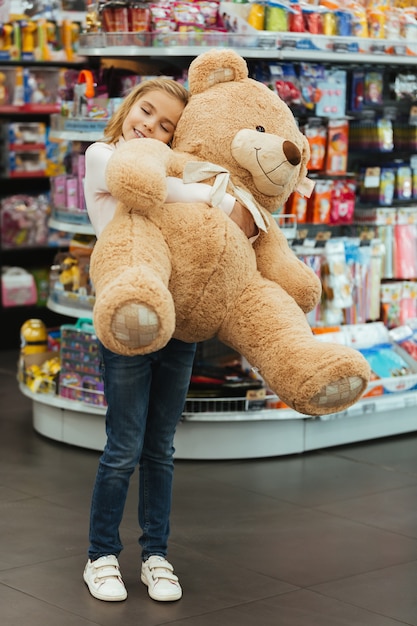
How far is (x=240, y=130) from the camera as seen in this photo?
3.13m

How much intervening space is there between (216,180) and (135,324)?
0.57 meters

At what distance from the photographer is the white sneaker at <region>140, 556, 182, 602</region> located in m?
3.26

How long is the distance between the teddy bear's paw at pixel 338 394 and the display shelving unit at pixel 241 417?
71.0 inches

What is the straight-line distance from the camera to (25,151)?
7.21 metres

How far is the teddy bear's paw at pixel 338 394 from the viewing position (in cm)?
283

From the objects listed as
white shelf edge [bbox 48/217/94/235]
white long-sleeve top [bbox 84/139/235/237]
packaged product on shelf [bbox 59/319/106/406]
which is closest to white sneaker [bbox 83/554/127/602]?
white long-sleeve top [bbox 84/139/235/237]

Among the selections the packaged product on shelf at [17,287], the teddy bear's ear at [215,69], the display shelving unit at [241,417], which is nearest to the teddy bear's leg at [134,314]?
the teddy bear's ear at [215,69]

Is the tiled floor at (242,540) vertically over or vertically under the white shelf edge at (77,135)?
under

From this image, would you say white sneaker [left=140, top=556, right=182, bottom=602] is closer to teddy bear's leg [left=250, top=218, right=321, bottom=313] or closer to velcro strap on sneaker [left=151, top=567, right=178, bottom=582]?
velcro strap on sneaker [left=151, top=567, right=178, bottom=582]

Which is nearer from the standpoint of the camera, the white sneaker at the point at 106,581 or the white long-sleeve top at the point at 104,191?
the white long-sleeve top at the point at 104,191

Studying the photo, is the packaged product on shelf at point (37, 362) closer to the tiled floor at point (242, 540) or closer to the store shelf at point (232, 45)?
the tiled floor at point (242, 540)

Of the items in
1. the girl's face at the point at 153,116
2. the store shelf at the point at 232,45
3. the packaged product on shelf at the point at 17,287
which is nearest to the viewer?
the girl's face at the point at 153,116

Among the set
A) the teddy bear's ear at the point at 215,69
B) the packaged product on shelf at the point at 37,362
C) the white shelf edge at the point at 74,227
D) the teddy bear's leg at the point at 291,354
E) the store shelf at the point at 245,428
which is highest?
the teddy bear's ear at the point at 215,69

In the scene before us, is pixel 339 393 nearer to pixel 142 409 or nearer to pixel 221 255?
pixel 221 255
